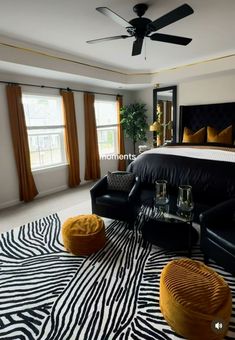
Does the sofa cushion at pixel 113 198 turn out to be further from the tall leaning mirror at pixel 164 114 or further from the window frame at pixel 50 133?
the tall leaning mirror at pixel 164 114

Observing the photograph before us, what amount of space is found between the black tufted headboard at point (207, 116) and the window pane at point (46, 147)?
2.92 meters

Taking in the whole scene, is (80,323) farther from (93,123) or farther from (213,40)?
(93,123)

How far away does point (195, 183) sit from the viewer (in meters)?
3.23

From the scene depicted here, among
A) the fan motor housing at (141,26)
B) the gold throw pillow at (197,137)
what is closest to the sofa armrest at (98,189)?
the fan motor housing at (141,26)

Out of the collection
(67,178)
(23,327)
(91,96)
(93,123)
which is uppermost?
(91,96)

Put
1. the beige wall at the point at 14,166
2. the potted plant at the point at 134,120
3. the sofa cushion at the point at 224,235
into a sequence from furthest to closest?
1. the potted plant at the point at 134,120
2. the beige wall at the point at 14,166
3. the sofa cushion at the point at 224,235

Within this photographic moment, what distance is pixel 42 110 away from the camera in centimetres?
471

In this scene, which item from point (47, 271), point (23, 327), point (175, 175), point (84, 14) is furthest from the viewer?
point (175, 175)

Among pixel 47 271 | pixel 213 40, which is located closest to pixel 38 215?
pixel 47 271

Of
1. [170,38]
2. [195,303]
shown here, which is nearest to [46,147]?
[170,38]

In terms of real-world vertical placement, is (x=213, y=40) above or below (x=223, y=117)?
above

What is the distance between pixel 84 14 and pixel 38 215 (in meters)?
2.99

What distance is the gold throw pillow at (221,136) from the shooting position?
14.9 feet

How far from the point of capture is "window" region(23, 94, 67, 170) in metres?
4.53
